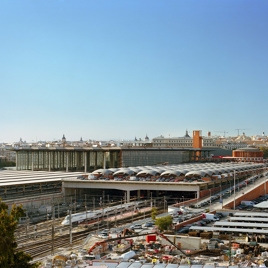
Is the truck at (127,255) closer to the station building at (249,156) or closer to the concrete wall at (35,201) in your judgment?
the concrete wall at (35,201)

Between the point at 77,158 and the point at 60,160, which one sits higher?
the point at 77,158

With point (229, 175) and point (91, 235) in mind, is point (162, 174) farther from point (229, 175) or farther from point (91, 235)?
point (91, 235)

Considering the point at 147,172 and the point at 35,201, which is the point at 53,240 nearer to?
the point at 35,201

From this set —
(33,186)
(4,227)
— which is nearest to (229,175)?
(33,186)

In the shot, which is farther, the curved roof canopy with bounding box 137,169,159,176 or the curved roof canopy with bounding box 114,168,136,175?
the curved roof canopy with bounding box 114,168,136,175

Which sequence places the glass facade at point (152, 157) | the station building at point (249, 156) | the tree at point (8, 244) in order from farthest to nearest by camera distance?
the station building at point (249, 156) < the glass facade at point (152, 157) < the tree at point (8, 244)

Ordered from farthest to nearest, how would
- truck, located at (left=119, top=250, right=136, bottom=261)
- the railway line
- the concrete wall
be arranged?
the concrete wall → the railway line → truck, located at (left=119, top=250, right=136, bottom=261)

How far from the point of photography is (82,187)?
124 ft

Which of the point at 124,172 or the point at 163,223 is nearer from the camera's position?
the point at 163,223

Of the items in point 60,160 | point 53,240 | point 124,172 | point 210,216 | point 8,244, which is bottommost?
point 210,216

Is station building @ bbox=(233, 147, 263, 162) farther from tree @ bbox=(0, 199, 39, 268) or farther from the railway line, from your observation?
tree @ bbox=(0, 199, 39, 268)

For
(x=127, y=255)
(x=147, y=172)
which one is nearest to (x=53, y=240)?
(x=127, y=255)

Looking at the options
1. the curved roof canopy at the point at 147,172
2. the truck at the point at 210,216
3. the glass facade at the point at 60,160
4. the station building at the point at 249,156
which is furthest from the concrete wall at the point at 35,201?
the station building at the point at 249,156

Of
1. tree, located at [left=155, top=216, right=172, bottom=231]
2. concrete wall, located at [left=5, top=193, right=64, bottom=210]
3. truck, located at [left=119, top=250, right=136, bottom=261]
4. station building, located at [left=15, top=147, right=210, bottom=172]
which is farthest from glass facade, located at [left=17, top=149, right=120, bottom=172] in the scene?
truck, located at [left=119, top=250, right=136, bottom=261]
